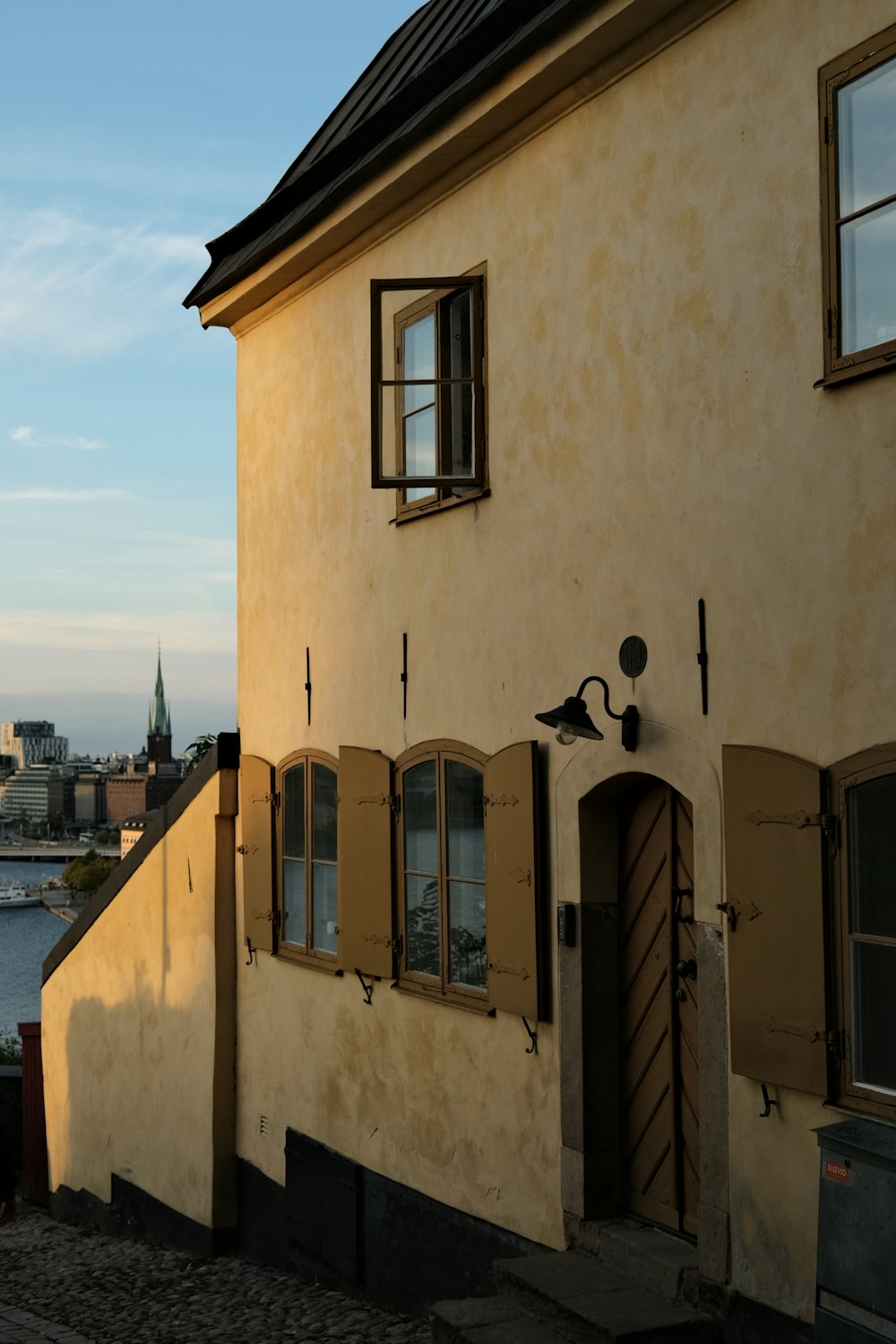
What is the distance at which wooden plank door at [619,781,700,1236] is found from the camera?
19.6 feet

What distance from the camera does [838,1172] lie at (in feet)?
14.6

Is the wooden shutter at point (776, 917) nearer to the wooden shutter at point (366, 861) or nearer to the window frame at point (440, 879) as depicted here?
the window frame at point (440, 879)

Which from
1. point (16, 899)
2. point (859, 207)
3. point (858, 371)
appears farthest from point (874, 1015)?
point (16, 899)

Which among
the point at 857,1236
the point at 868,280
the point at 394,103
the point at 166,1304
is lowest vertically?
the point at 166,1304

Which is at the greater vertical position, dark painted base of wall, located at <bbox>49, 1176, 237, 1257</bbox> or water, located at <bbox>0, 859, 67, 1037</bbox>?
dark painted base of wall, located at <bbox>49, 1176, 237, 1257</bbox>

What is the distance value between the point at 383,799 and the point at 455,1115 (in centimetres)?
164

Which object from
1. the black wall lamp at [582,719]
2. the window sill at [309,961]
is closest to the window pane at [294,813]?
the window sill at [309,961]

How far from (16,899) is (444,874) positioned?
11773cm

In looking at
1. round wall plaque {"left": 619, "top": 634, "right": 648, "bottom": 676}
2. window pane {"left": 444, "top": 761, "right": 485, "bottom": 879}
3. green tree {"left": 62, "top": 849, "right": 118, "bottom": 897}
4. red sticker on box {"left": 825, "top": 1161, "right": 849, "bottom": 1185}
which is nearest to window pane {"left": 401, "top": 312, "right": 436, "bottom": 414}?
window pane {"left": 444, "top": 761, "right": 485, "bottom": 879}

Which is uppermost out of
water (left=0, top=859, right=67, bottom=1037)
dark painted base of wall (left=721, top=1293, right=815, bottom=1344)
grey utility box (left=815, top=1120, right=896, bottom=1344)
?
grey utility box (left=815, top=1120, right=896, bottom=1344)

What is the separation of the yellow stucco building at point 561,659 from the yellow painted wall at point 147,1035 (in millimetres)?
91

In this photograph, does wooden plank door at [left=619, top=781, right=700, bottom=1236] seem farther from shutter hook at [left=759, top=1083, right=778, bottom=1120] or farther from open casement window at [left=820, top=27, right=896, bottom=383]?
open casement window at [left=820, top=27, right=896, bottom=383]

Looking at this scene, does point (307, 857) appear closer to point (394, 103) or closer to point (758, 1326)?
point (394, 103)

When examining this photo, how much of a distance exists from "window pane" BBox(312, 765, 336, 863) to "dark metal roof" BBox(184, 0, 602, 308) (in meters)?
3.09
